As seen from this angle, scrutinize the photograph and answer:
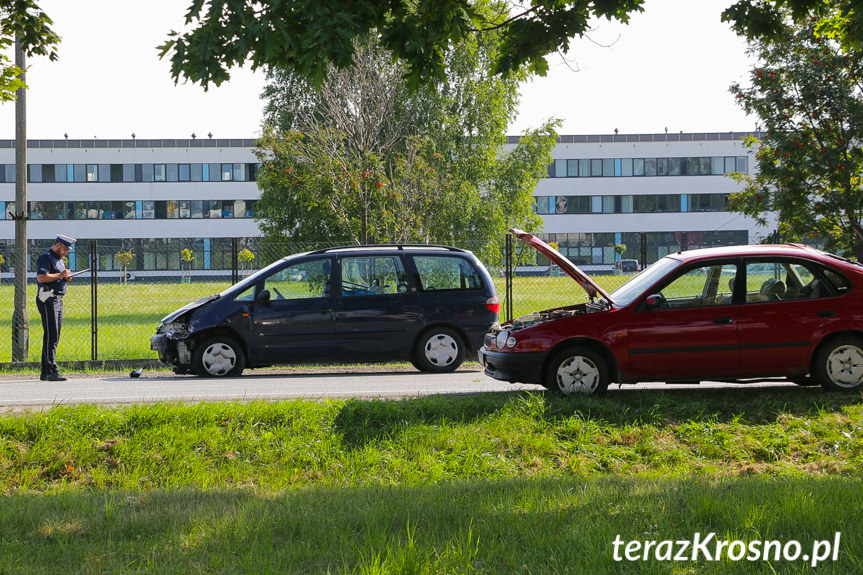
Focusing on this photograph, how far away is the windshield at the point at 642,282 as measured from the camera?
33.1 feet

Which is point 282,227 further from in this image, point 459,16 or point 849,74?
point 459,16

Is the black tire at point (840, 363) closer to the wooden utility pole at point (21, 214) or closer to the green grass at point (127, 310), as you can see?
the green grass at point (127, 310)

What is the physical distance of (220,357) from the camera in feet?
44.0

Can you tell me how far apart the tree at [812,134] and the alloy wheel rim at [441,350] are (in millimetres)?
11010

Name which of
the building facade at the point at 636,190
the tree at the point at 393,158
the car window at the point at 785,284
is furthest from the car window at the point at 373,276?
the building facade at the point at 636,190

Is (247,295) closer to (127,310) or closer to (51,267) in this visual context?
(51,267)

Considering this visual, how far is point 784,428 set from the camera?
346 inches

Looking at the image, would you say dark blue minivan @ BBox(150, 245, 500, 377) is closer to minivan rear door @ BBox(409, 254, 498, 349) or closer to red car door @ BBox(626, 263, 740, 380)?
minivan rear door @ BBox(409, 254, 498, 349)

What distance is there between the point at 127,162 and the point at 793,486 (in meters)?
71.8

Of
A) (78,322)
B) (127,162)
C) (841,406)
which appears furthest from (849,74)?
(127,162)

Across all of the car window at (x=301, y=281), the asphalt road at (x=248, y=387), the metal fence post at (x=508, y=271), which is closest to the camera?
the asphalt road at (x=248, y=387)

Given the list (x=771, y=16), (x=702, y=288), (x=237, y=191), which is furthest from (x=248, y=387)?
(x=237, y=191)

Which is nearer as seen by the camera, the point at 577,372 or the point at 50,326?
the point at 577,372

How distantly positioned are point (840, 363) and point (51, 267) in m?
10.0
